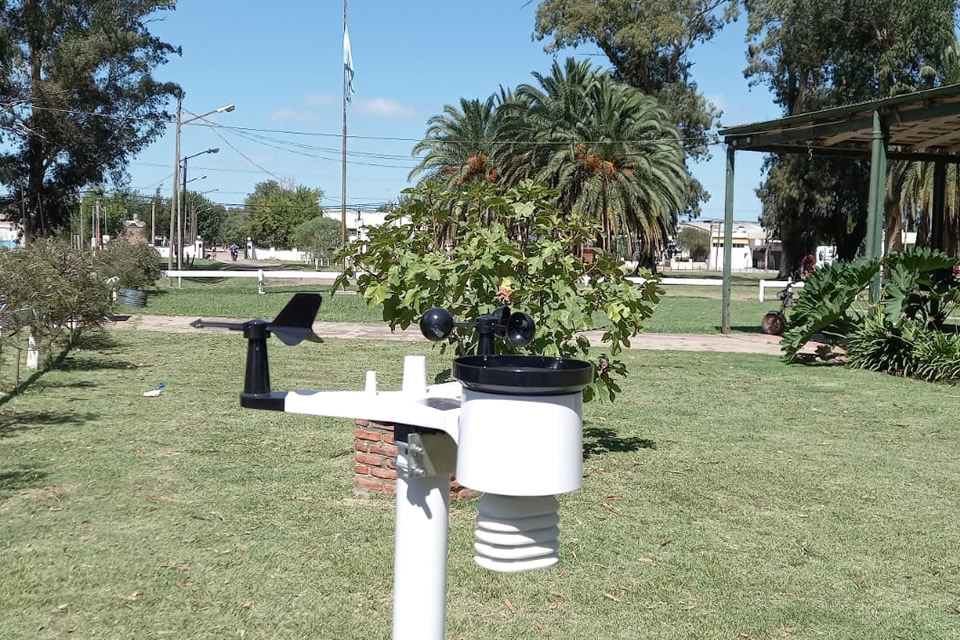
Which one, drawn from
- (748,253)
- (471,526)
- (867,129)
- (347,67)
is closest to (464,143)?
(347,67)

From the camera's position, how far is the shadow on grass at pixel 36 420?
772 cm

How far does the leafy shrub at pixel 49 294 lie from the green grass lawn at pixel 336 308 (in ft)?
21.1

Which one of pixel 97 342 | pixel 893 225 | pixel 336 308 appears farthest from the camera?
pixel 893 225

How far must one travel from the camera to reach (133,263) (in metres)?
24.7

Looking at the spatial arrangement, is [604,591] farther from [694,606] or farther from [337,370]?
[337,370]

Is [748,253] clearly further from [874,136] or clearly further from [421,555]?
[421,555]

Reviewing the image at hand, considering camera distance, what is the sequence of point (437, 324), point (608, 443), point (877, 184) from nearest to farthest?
point (437, 324) < point (608, 443) < point (877, 184)

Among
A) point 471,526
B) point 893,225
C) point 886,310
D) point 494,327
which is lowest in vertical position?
point 471,526

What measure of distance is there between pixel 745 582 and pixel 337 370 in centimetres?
797

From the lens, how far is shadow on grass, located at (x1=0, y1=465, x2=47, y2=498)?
5887 mm

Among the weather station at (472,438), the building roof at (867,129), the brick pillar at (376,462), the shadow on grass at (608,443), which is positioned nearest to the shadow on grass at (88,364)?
the shadow on grass at (608,443)

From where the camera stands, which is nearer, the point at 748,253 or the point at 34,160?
the point at 34,160

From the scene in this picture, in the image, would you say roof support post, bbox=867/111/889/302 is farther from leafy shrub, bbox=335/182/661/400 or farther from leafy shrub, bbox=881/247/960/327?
leafy shrub, bbox=335/182/661/400

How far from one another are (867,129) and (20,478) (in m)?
13.9
